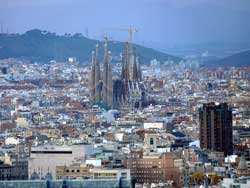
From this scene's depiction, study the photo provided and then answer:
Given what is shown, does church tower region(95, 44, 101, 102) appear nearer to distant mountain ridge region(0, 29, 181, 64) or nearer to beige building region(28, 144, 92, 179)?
distant mountain ridge region(0, 29, 181, 64)

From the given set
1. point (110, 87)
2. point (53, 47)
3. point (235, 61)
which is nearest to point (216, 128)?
point (235, 61)

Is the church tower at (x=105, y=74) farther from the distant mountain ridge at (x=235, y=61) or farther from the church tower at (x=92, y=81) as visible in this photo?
the distant mountain ridge at (x=235, y=61)

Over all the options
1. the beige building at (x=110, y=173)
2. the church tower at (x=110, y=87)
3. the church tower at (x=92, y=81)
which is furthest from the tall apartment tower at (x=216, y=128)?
the church tower at (x=92, y=81)

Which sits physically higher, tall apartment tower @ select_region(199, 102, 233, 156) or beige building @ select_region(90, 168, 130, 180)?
tall apartment tower @ select_region(199, 102, 233, 156)

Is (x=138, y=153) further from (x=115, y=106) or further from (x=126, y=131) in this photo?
(x=115, y=106)

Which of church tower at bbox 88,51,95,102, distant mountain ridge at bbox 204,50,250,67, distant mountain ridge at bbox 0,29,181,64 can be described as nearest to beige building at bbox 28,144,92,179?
distant mountain ridge at bbox 204,50,250,67

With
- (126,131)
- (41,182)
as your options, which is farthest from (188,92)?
(41,182)
